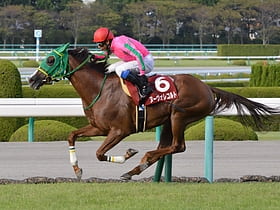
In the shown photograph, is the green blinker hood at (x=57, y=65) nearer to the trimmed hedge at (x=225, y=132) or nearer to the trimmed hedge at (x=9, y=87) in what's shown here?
the trimmed hedge at (x=225, y=132)

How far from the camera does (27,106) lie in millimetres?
11633

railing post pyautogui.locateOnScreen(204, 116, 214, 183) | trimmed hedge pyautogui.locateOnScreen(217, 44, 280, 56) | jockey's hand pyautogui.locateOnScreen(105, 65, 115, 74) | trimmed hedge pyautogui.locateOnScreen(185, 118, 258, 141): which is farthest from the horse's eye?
trimmed hedge pyautogui.locateOnScreen(217, 44, 280, 56)

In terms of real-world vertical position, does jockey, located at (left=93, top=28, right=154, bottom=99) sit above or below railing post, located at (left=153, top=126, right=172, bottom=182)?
above

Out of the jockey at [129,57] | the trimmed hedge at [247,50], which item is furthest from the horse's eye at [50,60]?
the trimmed hedge at [247,50]

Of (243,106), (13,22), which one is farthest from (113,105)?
(13,22)

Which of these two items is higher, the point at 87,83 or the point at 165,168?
the point at 87,83

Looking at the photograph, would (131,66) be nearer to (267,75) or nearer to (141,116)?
(141,116)

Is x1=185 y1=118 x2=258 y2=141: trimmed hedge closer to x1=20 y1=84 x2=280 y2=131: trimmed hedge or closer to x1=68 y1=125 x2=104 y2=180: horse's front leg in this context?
x1=20 y1=84 x2=280 y2=131: trimmed hedge

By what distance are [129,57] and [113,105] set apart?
1.56ft

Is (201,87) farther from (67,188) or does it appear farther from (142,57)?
(67,188)

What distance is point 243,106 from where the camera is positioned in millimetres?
8719

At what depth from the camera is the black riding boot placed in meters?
7.87

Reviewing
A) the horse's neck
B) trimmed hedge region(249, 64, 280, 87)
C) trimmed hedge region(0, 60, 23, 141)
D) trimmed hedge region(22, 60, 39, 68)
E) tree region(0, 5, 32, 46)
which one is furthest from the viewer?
tree region(0, 5, 32, 46)

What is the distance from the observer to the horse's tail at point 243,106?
8.47 meters
